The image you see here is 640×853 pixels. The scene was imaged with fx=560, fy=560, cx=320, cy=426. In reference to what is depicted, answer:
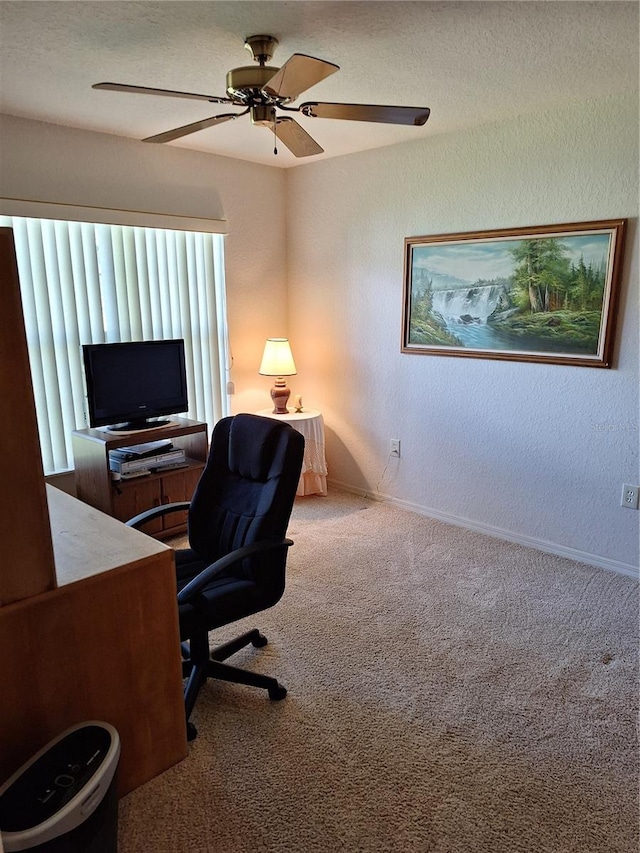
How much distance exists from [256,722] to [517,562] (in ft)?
6.14

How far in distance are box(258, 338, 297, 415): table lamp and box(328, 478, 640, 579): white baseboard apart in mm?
897

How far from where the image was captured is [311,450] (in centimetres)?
420

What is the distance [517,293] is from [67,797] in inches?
122

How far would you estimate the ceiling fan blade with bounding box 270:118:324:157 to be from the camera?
2.24 m

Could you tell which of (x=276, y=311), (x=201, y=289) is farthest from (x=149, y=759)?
(x=276, y=311)

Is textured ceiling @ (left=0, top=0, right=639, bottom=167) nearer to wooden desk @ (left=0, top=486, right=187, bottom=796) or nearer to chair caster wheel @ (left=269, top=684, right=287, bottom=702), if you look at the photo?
wooden desk @ (left=0, top=486, right=187, bottom=796)

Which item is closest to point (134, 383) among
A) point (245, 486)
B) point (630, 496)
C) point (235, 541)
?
point (245, 486)

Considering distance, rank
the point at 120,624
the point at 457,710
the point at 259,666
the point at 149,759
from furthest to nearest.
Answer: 1. the point at 259,666
2. the point at 457,710
3. the point at 149,759
4. the point at 120,624

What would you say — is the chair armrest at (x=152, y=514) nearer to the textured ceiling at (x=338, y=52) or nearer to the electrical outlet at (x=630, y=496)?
the textured ceiling at (x=338, y=52)

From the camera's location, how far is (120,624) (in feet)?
5.49

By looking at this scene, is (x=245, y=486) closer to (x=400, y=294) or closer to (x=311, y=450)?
(x=311, y=450)

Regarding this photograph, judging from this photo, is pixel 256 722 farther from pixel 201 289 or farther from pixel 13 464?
pixel 201 289

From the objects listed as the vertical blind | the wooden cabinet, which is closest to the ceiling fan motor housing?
the vertical blind

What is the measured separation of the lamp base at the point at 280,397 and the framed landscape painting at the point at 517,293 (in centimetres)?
97
